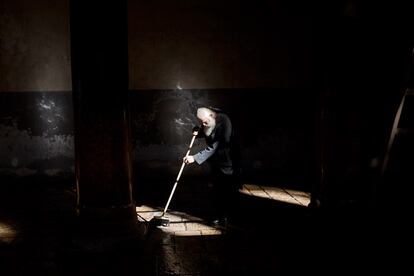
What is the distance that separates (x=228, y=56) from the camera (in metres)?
8.42

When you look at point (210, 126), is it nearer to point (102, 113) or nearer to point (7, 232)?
point (102, 113)

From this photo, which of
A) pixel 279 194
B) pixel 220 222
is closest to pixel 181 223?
pixel 220 222

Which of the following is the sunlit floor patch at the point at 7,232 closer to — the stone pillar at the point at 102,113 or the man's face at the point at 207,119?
the stone pillar at the point at 102,113

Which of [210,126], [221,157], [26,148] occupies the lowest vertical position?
[26,148]

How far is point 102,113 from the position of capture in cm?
462

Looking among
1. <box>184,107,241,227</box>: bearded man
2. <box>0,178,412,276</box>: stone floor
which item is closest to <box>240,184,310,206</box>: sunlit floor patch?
<box>0,178,412,276</box>: stone floor

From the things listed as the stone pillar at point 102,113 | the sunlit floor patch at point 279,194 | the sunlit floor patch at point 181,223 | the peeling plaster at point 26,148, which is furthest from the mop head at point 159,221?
the peeling plaster at point 26,148

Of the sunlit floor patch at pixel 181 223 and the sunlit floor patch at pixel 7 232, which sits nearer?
the sunlit floor patch at pixel 7 232

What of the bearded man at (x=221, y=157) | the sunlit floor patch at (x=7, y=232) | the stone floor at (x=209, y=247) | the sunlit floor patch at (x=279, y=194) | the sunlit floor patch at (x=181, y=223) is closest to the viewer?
the stone floor at (x=209, y=247)

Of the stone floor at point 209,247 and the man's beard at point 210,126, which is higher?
the man's beard at point 210,126

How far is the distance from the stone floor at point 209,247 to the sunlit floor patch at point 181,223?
0.6 inches

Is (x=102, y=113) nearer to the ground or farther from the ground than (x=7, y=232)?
farther from the ground

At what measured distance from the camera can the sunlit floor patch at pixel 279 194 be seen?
279 inches

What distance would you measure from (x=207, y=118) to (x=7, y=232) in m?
3.49
